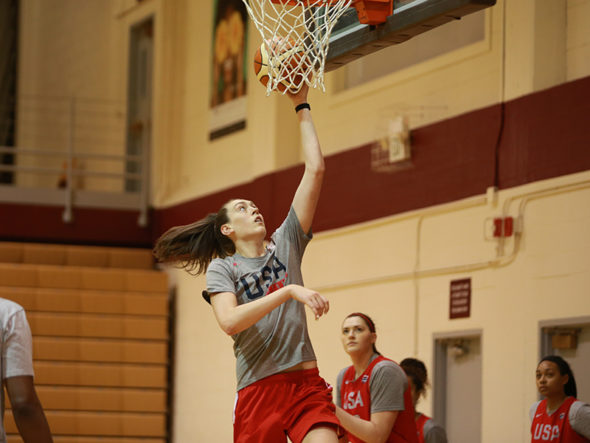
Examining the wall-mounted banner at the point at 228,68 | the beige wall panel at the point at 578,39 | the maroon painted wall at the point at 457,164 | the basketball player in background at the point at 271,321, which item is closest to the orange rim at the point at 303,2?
the basketball player in background at the point at 271,321

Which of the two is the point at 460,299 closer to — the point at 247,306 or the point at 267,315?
the point at 267,315

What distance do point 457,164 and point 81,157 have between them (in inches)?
250

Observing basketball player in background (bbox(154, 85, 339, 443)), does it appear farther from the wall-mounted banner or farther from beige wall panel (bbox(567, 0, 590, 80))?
the wall-mounted banner

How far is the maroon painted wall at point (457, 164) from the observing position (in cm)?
713

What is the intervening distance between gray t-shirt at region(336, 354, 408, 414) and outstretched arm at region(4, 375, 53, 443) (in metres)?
2.39

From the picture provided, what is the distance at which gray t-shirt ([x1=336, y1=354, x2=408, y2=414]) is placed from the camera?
532 cm

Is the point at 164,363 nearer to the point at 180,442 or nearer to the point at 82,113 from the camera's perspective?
the point at 180,442

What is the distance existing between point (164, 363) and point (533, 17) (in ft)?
20.5

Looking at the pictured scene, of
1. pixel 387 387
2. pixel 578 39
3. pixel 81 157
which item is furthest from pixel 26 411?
pixel 81 157

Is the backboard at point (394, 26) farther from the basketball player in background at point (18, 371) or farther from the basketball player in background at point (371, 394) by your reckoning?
the basketball player in background at point (18, 371)

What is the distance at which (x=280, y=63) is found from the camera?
4477mm

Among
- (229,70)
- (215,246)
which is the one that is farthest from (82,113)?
(215,246)

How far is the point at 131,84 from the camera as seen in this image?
546 inches

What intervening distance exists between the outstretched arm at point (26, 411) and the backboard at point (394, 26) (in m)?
2.57
